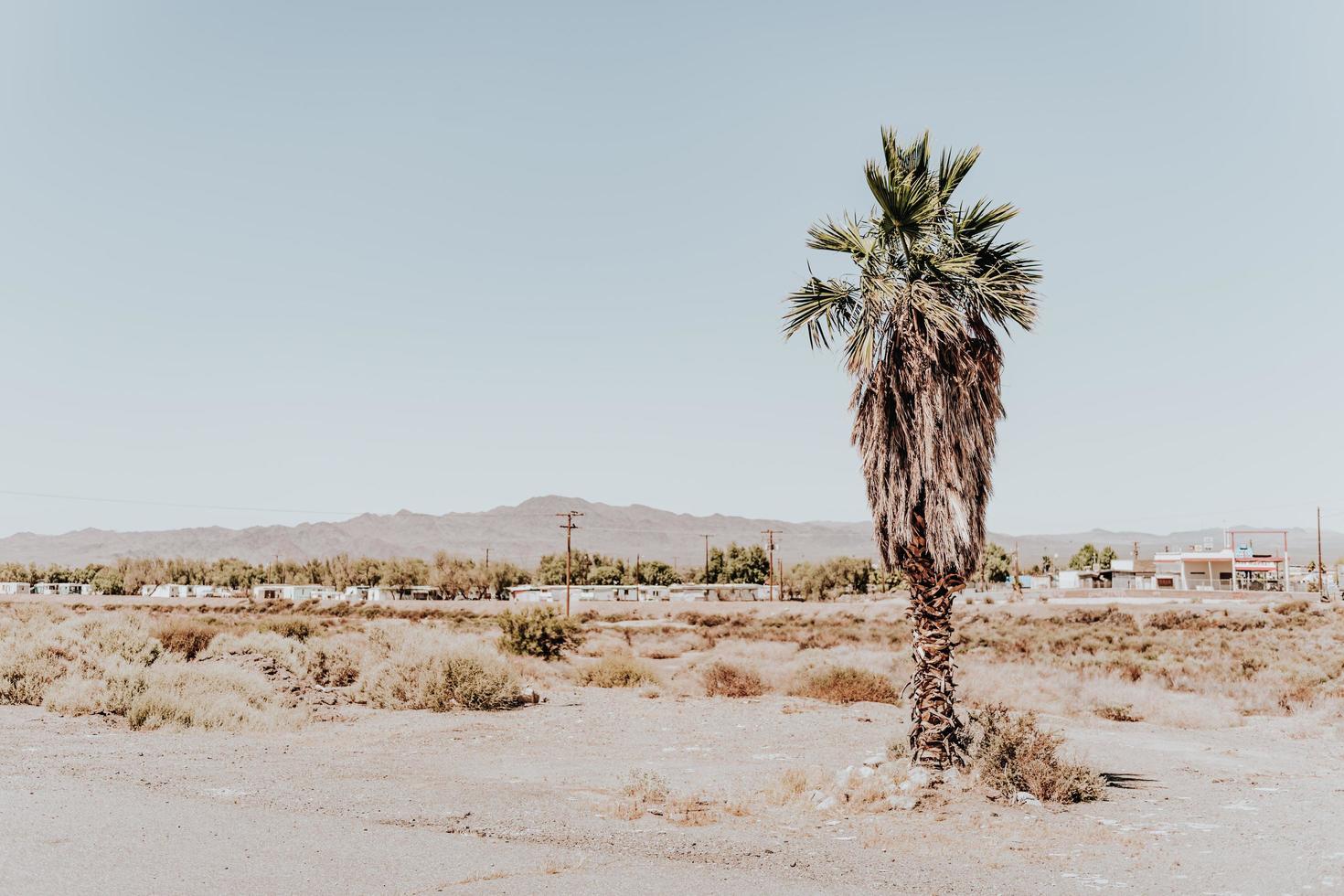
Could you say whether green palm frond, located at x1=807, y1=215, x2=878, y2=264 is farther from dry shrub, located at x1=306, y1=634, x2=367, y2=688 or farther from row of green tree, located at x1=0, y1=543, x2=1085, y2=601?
row of green tree, located at x1=0, y1=543, x2=1085, y2=601

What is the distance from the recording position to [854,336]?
13.0 m

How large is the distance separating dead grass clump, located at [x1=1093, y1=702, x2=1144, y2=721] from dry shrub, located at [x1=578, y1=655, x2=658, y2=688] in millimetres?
10865

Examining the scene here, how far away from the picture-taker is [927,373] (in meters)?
12.5

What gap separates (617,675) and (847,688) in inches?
251

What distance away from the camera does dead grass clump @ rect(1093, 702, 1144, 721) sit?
20.7 meters

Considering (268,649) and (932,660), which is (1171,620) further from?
(932,660)

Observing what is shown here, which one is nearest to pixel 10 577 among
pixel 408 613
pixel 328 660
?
pixel 408 613

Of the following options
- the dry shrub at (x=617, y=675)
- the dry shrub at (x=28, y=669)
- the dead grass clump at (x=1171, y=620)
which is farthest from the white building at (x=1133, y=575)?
the dry shrub at (x=28, y=669)

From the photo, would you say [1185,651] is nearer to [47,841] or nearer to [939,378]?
[939,378]

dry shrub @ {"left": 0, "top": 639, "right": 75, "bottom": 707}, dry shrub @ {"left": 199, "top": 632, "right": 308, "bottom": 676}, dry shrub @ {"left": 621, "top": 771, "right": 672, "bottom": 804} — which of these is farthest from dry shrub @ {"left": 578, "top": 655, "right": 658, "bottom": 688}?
dry shrub @ {"left": 621, "top": 771, "right": 672, "bottom": 804}

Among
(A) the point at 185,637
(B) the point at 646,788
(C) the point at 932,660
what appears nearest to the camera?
(B) the point at 646,788

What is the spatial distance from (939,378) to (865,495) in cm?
182

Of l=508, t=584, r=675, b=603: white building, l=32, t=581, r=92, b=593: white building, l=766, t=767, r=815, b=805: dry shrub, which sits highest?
l=766, t=767, r=815, b=805: dry shrub

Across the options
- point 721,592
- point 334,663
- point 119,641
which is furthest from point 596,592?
point 119,641
